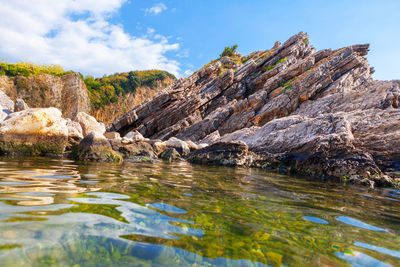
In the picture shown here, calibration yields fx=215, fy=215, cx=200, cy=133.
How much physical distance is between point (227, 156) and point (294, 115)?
786cm

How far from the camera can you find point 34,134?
9.77 m

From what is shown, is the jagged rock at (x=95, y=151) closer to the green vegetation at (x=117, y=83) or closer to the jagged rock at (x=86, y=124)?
the jagged rock at (x=86, y=124)

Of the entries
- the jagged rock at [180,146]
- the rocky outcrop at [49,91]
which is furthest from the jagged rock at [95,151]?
the rocky outcrop at [49,91]

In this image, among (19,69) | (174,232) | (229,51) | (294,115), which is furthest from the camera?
(229,51)

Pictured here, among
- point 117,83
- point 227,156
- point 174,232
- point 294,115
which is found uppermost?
point 117,83

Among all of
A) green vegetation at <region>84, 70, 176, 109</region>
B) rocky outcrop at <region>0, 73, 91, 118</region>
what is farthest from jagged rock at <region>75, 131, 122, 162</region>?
green vegetation at <region>84, 70, 176, 109</region>

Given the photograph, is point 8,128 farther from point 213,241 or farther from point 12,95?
point 12,95

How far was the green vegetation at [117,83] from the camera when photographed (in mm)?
44562

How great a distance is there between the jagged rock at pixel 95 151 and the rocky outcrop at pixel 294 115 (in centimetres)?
478

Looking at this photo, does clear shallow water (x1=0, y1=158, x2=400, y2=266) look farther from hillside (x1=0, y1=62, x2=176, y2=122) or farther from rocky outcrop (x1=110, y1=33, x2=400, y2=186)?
hillside (x1=0, y1=62, x2=176, y2=122)

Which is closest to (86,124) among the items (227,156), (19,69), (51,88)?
(227,156)

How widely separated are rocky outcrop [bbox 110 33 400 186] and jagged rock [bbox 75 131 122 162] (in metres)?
4.78

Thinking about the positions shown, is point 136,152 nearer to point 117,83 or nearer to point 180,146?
point 180,146

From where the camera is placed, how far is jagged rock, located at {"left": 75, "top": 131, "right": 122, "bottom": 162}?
960cm
